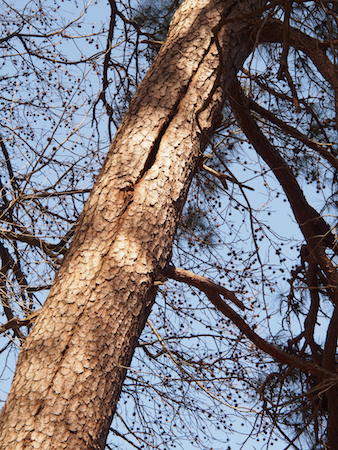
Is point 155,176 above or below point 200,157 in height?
below

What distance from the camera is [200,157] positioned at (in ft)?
9.27

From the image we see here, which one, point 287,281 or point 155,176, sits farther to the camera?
point 287,281

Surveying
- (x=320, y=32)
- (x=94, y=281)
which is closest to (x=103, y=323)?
(x=94, y=281)

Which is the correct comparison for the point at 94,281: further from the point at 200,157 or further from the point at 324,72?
the point at 324,72

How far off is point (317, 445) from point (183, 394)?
0.84m

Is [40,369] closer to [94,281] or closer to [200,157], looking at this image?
[94,281]

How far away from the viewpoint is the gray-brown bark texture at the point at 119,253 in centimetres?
197

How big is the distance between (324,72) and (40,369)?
191 cm

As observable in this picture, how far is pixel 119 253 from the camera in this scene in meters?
2.32

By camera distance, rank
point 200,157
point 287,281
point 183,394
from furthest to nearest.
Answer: point 287,281 < point 183,394 < point 200,157

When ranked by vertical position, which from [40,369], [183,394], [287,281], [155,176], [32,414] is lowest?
[32,414]

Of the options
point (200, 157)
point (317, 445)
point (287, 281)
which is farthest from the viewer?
point (287, 281)

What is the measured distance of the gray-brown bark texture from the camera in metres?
1.97

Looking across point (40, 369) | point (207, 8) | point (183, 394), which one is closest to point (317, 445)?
point (183, 394)
